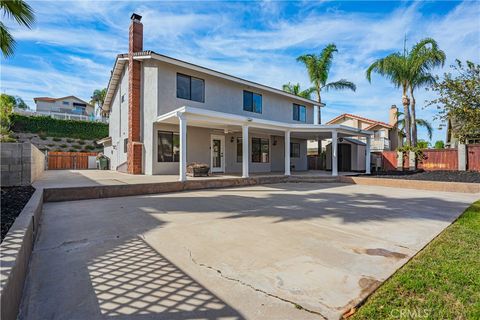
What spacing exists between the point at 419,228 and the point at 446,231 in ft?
1.38

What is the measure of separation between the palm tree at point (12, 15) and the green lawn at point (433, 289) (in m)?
8.12

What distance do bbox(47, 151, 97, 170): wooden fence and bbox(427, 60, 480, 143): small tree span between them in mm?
25409

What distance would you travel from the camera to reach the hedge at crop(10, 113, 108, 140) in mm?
25750

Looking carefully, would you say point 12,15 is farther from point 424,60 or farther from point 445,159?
point 424,60

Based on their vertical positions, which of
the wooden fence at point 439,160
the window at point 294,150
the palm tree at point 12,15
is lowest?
the wooden fence at point 439,160

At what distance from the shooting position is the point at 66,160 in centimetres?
2231

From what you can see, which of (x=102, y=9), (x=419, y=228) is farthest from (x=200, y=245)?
(x=102, y=9)

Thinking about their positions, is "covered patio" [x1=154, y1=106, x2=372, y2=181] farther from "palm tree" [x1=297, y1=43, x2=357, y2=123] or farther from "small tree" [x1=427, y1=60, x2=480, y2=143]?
"palm tree" [x1=297, y1=43, x2=357, y2=123]

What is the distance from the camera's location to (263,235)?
442cm

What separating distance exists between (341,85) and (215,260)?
2298 centimetres

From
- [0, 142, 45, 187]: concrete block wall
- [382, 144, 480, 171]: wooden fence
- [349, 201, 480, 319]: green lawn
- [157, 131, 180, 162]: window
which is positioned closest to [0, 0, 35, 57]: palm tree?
[0, 142, 45, 187]: concrete block wall

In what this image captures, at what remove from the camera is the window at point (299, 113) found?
20281mm

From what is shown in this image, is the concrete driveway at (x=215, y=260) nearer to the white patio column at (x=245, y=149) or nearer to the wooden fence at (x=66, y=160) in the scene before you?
the white patio column at (x=245, y=149)

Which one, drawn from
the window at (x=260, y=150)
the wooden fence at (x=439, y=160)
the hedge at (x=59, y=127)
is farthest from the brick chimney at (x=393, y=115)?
the hedge at (x=59, y=127)
